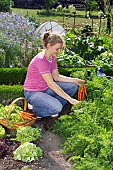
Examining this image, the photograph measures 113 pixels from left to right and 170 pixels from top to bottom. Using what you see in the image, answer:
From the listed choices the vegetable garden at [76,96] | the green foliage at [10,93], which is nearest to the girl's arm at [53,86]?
the vegetable garden at [76,96]

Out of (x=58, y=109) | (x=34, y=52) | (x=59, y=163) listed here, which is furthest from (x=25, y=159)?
(x=34, y=52)

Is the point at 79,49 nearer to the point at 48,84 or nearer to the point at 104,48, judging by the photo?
the point at 104,48

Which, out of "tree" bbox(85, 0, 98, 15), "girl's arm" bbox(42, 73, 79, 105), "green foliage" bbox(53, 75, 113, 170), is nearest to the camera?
"green foliage" bbox(53, 75, 113, 170)

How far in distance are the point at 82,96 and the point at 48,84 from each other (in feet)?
2.08

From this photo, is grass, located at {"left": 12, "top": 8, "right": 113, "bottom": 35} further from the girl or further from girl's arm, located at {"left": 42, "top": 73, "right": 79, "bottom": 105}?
girl's arm, located at {"left": 42, "top": 73, "right": 79, "bottom": 105}

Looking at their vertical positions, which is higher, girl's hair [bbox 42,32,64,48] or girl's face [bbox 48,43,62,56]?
girl's hair [bbox 42,32,64,48]

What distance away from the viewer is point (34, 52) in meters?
6.73

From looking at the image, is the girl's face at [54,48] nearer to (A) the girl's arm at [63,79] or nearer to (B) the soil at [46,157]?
(A) the girl's arm at [63,79]

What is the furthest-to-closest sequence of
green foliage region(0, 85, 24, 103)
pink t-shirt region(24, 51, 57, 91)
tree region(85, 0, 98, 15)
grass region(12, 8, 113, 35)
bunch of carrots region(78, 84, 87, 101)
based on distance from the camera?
tree region(85, 0, 98, 15), grass region(12, 8, 113, 35), green foliage region(0, 85, 24, 103), bunch of carrots region(78, 84, 87, 101), pink t-shirt region(24, 51, 57, 91)

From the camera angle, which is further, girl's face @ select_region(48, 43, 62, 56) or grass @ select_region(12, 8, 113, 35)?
grass @ select_region(12, 8, 113, 35)

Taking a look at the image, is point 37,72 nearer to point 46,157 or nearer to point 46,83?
point 46,83

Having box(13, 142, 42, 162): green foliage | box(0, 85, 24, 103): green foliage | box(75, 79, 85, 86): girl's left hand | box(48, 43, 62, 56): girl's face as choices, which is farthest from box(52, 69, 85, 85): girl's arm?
box(13, 142, 42, 162): green foliage

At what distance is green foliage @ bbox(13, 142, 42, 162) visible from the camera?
149 inches

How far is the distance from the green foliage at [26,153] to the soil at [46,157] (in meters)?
0.04
